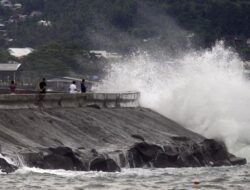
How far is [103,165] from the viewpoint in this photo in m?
42.0

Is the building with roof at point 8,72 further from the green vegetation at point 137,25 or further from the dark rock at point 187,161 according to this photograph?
the dark rock at point 187,161

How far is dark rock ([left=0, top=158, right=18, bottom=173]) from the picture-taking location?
3843 centimetres

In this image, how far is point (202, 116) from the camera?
5603 centimetres

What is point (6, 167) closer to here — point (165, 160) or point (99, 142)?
point (99, 142)

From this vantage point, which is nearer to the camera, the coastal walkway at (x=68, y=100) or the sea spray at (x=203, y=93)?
the coastal walkway at (x=68, y=100)

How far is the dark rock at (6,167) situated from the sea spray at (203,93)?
635 inches

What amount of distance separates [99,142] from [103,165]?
3882mm

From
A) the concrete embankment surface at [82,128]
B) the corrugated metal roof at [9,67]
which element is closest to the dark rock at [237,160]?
the concrete embankment surface at [82,128]

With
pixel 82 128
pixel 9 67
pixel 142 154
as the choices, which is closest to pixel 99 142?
pixel 142 154

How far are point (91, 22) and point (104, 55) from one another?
84.7 ft

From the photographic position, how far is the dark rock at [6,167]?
38.4m

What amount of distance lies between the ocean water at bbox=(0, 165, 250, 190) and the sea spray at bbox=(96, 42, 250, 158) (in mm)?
11519

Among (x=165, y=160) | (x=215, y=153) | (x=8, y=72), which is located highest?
(x=8, y=72)

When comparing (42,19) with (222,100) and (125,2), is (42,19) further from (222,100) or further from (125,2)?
(222,100)
